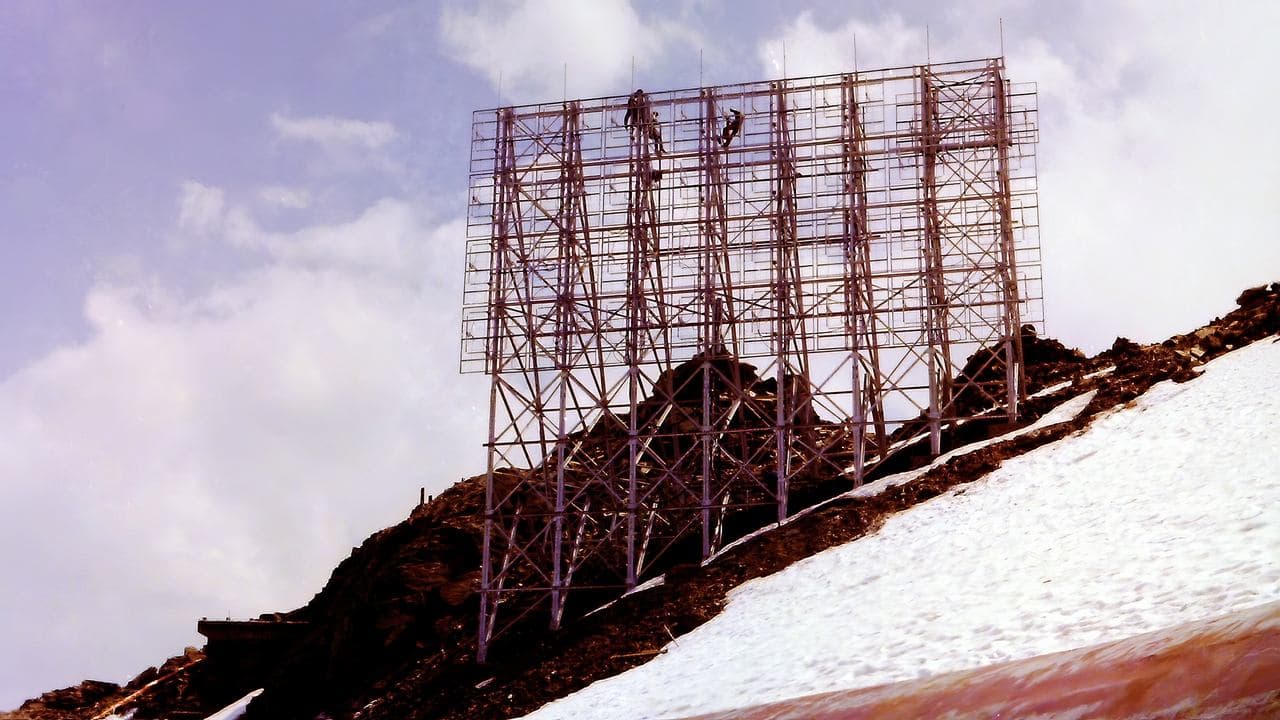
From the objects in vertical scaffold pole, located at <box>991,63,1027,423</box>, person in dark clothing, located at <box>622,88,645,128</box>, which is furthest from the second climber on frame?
vertical scaffold pole, located at <box>991,63,1027,423</box>

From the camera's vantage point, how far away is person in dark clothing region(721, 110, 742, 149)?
114 feet

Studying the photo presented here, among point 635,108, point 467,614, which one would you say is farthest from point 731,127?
point 467,614

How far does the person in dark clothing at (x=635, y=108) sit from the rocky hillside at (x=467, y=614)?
9578mm

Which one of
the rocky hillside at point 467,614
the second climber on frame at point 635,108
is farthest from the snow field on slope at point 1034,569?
the second climber on frame at point 635,108

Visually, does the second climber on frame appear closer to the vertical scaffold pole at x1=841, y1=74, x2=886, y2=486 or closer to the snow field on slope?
the vertical scaffold pole at x1=841, y1=74, x2=886, y2=486

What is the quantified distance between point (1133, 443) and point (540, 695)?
11.7m

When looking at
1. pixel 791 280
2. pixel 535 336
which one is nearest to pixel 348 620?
pixel 535 336

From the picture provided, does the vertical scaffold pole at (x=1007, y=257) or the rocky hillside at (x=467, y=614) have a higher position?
the vertical scaffold pole at (x=1007, y=257)

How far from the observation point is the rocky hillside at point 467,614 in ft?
93.7

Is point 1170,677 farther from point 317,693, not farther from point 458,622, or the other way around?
point 317,693

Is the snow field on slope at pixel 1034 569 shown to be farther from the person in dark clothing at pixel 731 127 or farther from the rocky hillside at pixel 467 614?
the person in dark clothing at pixel 731 127

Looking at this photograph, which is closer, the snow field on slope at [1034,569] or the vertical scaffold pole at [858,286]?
the snow field on slope at [1034,569]

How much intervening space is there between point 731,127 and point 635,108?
236 cm

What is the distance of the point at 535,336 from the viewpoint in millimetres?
34156
